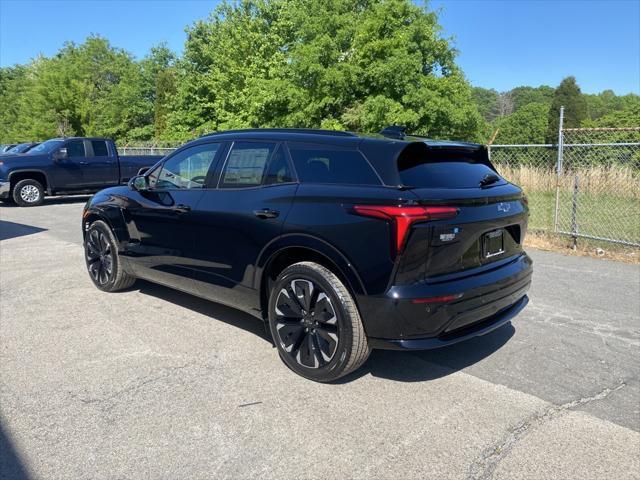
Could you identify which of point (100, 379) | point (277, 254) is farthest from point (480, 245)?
point (100, 379)

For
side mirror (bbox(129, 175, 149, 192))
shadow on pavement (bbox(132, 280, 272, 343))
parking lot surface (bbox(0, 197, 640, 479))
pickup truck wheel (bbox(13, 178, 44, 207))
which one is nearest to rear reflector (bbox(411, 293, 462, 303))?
parking lot surface (bbox(0, 197, 640, 479))

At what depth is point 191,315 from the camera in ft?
16.2

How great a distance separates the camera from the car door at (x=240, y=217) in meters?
3.79

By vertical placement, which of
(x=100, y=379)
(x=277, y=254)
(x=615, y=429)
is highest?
(x=277, y=254)

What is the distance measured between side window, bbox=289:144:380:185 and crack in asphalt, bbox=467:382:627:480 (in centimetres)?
170

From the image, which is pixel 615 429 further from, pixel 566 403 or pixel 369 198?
pixel 369 198

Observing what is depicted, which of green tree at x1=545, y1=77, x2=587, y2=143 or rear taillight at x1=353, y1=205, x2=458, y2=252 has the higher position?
green tree at x1=545, y1=77, x2=587, y2=143

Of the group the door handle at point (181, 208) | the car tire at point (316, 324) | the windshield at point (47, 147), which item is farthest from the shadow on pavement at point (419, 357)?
the windshield at point (47, 147)

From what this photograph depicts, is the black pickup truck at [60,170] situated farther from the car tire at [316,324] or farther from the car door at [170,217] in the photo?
the car tire at [316,324]

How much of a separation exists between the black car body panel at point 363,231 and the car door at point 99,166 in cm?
1203

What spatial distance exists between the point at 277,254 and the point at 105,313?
7.65 feet

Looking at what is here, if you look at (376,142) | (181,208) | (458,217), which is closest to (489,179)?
(458,217)

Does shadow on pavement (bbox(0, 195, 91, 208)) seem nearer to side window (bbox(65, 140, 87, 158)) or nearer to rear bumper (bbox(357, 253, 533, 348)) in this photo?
side window (bbox(65, 140, 87, 158))

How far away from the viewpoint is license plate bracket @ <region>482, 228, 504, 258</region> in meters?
3.46
